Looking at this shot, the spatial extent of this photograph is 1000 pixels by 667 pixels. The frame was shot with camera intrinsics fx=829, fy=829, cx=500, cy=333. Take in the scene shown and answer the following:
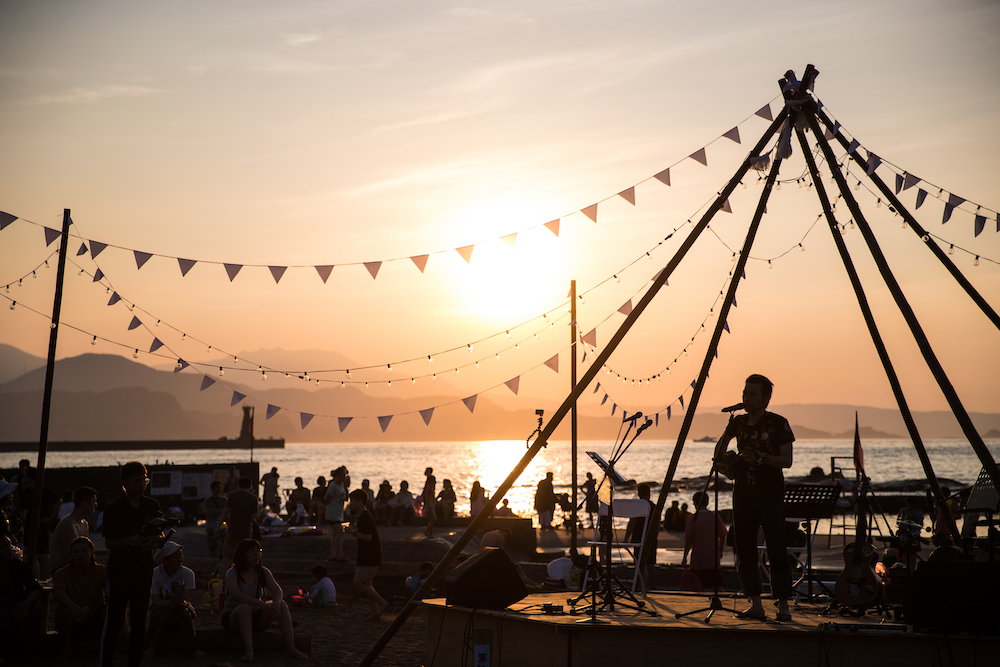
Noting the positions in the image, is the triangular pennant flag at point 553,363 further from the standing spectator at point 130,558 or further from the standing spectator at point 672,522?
the standing spectator at point 672,522

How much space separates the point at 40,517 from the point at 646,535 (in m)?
9.86

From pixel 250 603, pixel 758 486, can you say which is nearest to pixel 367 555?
pixel 250 603

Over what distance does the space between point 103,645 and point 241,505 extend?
17.7 feet

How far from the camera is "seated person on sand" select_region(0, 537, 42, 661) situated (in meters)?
8.29

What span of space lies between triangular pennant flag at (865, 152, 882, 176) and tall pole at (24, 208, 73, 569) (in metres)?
10.8

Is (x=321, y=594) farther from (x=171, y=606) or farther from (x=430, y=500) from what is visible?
(x=430, y=500)

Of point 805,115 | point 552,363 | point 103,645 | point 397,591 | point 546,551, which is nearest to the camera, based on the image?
point 103,645

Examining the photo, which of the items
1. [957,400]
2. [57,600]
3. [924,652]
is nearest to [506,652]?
[924,652]

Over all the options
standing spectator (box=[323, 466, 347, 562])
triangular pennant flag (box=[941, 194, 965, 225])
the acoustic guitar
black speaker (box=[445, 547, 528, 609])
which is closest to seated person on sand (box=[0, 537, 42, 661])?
black speaker (box=[445, 547, 528, 609])

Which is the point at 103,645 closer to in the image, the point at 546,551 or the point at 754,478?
the point at 754,478

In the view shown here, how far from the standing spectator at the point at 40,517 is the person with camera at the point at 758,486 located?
878cm

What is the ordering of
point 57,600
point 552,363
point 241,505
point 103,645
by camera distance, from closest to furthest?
1. point 103,645
2. point 57,600
3. point 241,505
4. point 552,363

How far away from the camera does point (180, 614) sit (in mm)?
9156

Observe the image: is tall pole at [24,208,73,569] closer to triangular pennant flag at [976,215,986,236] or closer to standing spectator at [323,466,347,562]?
standing spectator at [323,466,347,562]
